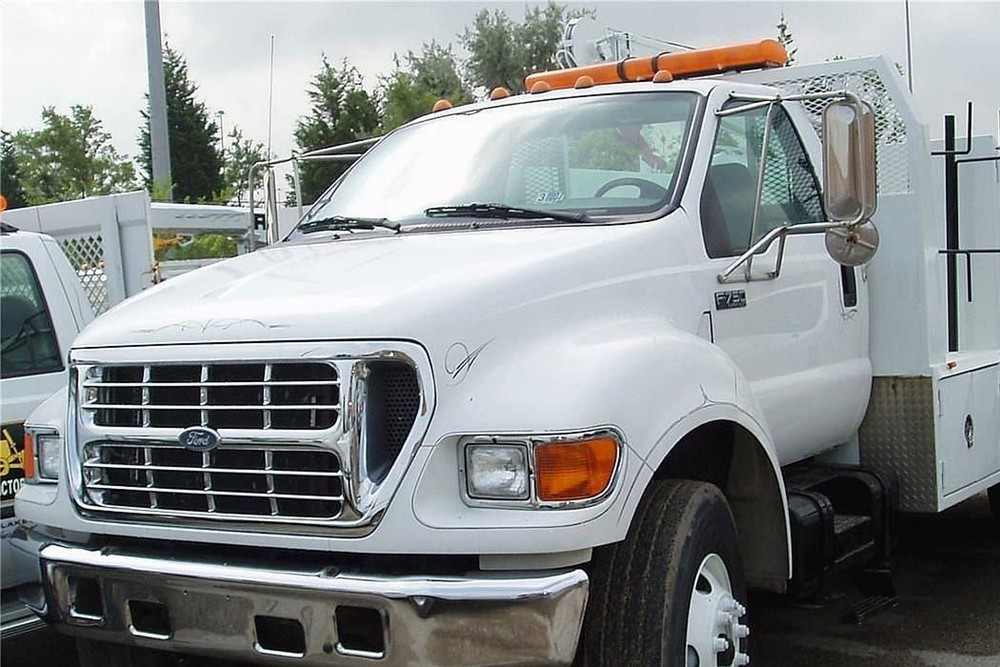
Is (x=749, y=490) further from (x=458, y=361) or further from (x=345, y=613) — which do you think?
(x=345, y=613)

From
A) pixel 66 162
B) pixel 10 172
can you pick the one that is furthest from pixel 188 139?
pixel 66 162

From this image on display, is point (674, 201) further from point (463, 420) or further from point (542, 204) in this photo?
point (463, 420)

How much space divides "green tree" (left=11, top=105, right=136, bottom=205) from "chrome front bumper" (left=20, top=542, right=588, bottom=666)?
3089 cm

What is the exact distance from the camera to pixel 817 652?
536 cm

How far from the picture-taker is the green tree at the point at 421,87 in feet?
116

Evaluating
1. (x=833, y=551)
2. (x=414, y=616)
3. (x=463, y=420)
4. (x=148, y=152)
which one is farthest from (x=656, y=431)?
(x=148, y=152)

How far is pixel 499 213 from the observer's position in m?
4.28

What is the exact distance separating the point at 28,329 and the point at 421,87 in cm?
3582

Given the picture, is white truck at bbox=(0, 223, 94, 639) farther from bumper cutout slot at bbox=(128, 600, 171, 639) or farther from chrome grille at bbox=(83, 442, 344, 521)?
bumper cutout slot at bbox=(128, 600, 171, 639)

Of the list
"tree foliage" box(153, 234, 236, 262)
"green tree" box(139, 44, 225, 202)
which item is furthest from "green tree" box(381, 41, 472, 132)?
"tree foliage" box(153, 234, 236, 262)

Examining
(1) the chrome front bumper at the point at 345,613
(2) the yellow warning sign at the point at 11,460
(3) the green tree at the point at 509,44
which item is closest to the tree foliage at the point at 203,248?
(2) the yellow warning sign at the point at 11,460

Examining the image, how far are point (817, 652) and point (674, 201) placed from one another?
2.30m

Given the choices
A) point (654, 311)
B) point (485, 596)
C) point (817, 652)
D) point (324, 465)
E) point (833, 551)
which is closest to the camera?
point (485, 596)

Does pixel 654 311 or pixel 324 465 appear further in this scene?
pixel 654 311
